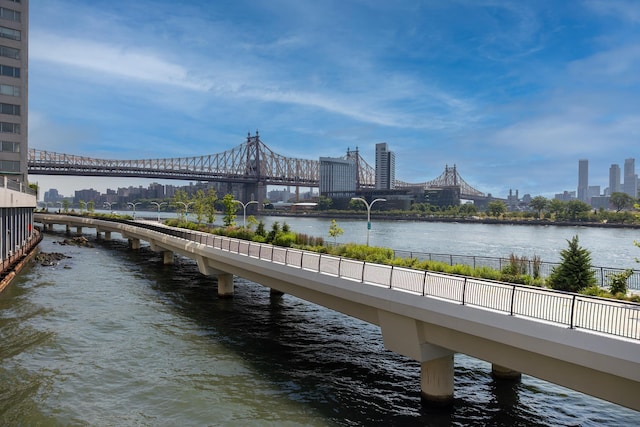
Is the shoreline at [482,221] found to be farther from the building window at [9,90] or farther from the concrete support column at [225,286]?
the concrete support column at [225,286]

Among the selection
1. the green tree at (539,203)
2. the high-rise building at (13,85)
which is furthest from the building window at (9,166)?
the green tree at (539,203)

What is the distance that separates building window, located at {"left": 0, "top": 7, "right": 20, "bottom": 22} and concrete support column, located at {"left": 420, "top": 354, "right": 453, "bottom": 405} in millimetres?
71373

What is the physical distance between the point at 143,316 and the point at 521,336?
2180 cm

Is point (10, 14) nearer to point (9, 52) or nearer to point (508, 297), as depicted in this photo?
point (9, 52)

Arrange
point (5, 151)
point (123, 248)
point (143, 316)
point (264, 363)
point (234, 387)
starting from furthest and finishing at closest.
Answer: point (123, 248)
point (5, 151)
point (143, 316)
point (264, 363)
point (234, 387)

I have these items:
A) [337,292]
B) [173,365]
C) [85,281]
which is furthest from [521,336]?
[85,281]

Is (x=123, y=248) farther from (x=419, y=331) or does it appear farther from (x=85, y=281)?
(x=419, y=331)

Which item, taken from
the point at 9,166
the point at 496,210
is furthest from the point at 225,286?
the point at 496,210

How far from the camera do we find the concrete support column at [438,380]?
14633mm

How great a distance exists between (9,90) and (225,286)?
49602mm

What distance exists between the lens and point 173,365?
61.1 feet

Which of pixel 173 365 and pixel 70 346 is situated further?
pixel 70 346

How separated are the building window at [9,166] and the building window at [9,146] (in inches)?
59.2

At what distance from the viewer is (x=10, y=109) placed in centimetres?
6141
